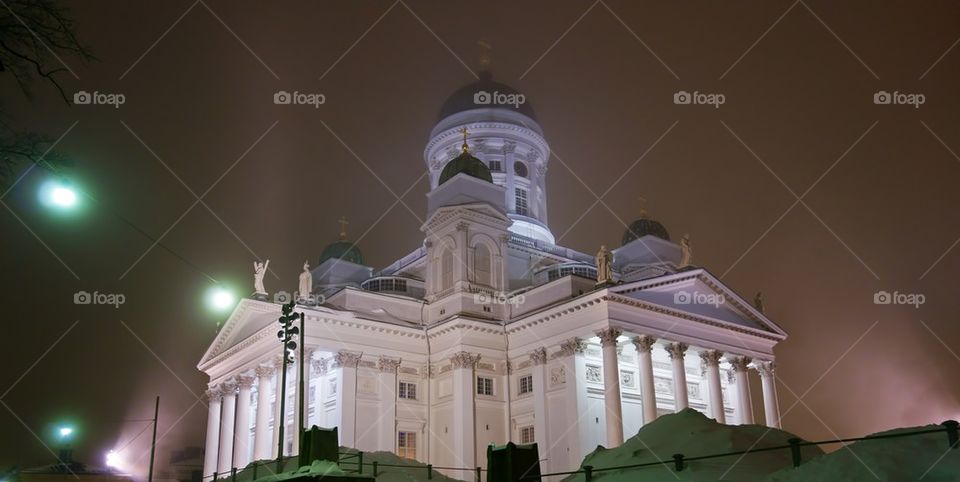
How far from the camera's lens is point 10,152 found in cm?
894

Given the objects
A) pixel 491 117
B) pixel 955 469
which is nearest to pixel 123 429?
pixel 491 117

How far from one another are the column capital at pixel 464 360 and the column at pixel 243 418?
1129 centimetres

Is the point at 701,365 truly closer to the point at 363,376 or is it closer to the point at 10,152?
the point at 363,376

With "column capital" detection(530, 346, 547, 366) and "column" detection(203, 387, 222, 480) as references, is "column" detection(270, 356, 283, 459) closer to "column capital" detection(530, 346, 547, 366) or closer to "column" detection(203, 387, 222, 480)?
"column" detection(203, 387, 222, 480)

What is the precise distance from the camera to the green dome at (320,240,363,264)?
50.3 m

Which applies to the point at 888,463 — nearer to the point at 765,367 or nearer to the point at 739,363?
the point at 739,363

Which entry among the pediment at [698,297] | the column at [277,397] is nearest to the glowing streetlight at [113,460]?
the column at [277,397]

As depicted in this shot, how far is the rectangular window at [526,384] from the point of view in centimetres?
3747

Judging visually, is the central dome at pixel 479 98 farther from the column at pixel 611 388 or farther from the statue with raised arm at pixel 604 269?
the column at pixel 611 388

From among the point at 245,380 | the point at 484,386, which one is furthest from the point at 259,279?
the point at 484,386

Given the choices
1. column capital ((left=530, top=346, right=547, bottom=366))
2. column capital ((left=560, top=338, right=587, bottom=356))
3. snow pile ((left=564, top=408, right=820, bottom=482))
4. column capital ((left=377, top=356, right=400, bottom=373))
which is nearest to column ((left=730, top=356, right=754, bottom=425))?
column capital ((left=560, top=338, right=587, bottom=356))

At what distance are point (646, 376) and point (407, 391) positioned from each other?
37.6 feet

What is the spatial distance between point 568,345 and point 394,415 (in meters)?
8.88

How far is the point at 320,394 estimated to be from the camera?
125 ft
